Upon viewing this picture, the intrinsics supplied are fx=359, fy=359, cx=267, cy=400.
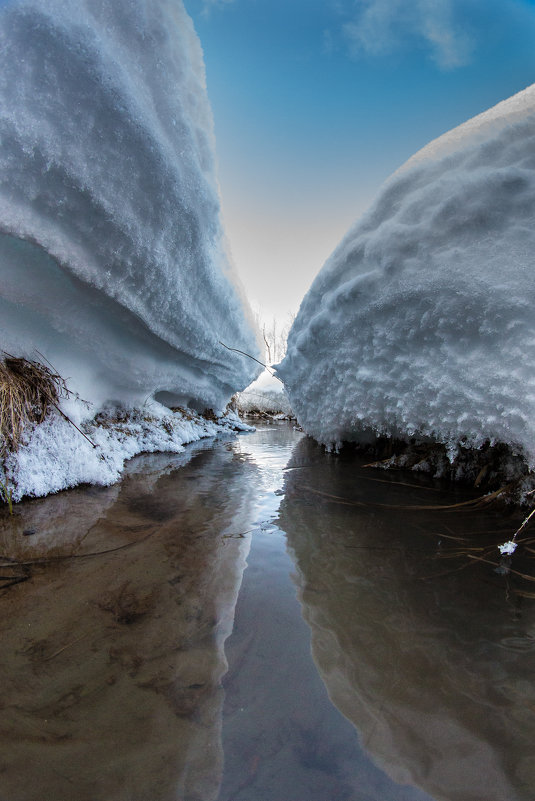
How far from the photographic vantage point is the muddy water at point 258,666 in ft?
1.73

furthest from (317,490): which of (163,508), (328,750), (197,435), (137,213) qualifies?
(197,435)

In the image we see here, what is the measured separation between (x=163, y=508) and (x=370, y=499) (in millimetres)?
1109

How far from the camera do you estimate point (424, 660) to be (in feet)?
2.52

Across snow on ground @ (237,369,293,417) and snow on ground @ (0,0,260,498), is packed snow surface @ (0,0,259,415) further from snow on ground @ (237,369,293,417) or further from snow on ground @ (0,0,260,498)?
snow on ground @ (237,369,293,417)

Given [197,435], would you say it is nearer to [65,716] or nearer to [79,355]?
[79,355]

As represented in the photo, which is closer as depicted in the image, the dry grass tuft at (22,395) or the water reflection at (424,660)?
the water reflection at (424,660)

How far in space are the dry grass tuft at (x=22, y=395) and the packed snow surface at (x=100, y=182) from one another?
148 millimetres

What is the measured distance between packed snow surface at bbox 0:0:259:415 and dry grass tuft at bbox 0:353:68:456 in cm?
15

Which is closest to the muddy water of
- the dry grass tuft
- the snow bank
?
the snow bank

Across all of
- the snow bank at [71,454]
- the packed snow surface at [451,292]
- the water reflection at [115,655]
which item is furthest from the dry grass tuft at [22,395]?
the packed snow surface at [451,292]

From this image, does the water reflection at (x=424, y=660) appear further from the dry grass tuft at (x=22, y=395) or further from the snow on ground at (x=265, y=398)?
the snow on ground at (x=265, y=398)

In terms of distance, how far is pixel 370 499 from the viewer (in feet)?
6.56

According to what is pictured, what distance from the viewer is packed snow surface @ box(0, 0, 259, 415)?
65.1 inches

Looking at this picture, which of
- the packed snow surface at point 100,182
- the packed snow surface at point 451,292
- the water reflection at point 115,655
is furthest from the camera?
the packed snow surface at point 100,182
